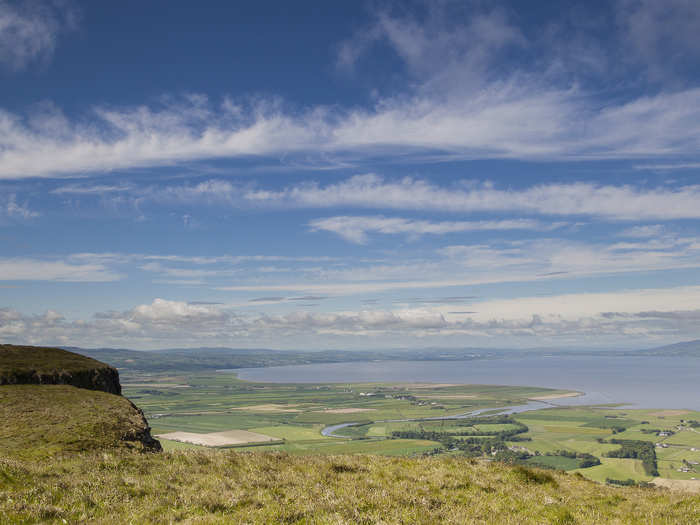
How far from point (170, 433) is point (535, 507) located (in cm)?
14203

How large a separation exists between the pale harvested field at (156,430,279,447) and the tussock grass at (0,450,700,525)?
107 metres

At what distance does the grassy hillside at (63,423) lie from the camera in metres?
14.4

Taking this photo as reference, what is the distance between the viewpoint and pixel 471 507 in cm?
1202

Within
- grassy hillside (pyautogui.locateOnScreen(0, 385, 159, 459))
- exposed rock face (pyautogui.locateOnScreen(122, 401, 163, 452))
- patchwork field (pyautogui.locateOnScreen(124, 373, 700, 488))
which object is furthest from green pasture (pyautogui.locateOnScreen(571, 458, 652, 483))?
grassy hillside (pyautogui.locateOnScreen(0, 385, 159, 459))

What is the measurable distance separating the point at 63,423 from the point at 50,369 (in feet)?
33.5

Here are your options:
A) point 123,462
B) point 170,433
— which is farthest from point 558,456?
point 123,462

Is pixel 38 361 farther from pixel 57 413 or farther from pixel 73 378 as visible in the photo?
pixel 57 413

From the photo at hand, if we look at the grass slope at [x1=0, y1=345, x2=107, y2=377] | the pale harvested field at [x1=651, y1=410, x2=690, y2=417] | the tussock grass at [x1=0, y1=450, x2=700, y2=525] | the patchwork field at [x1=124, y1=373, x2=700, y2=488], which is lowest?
the pale harvested field at [x1=651, y1=410, x2=690, y2=417]

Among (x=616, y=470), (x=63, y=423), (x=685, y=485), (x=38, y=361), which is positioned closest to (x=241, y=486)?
(x=63, y=423)

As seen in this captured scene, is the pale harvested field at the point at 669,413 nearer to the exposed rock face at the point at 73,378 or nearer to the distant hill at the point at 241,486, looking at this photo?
the distant hill at the point at 241,486

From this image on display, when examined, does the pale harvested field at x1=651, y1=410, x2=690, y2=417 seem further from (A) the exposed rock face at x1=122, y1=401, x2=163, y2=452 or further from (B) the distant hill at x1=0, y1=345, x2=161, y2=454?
(B) the distant hill at x1=0, y1=345, x2=161, y2=454

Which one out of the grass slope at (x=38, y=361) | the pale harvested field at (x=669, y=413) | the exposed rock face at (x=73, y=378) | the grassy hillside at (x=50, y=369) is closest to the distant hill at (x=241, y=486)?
the exposed rock face at (x=73, y=378)

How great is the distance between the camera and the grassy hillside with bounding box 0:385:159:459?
47.1 feet

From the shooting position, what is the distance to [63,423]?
16.2m
